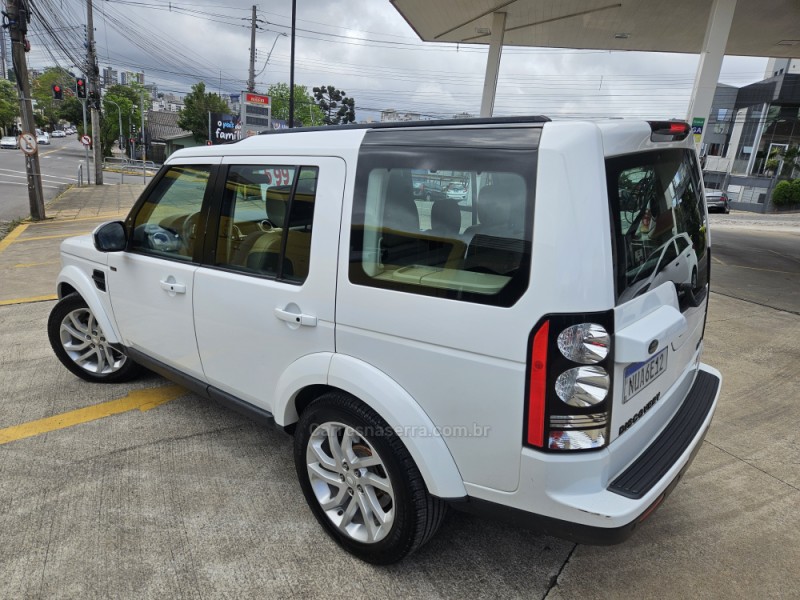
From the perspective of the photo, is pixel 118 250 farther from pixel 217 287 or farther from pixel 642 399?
pixel 642 399

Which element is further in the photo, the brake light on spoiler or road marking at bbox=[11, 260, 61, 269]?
road marking at bbox=[11, 260, 61, 269]

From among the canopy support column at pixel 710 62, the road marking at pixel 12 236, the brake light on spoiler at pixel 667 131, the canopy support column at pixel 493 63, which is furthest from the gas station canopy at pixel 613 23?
the brake light on spoiler at pixel 667 131

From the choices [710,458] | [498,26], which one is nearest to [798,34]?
[498,26]

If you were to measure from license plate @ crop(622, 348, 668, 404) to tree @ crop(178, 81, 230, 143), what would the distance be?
62.0 m

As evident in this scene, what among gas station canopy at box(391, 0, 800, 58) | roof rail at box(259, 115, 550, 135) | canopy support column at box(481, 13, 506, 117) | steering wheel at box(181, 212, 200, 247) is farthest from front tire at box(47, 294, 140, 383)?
canopy support column at box(481, 13, 506, 117)

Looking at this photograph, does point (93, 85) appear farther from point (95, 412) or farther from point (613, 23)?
point (95, 412)

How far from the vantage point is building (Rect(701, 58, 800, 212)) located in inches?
1710

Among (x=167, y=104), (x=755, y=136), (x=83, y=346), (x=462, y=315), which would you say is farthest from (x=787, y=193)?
(x=167, y=104)

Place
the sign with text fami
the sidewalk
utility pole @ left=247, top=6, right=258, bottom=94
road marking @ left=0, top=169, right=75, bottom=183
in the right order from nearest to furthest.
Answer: the sidewalk < road marking @ left=0, top=169, right=75, bottom=183 < the sign with text fami < utility pole @ left=247, top=6, right=258, bottom=94

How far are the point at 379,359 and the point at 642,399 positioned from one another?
985 mm

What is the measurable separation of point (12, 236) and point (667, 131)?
12.9 metres

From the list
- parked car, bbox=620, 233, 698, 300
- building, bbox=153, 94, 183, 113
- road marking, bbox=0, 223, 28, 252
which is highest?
building, bbox=153, 94, 183, 113

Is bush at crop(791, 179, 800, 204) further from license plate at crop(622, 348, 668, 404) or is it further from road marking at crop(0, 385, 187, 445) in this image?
road marking at crop(0, 385, 187, 445)

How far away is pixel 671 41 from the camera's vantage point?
1564 cm
